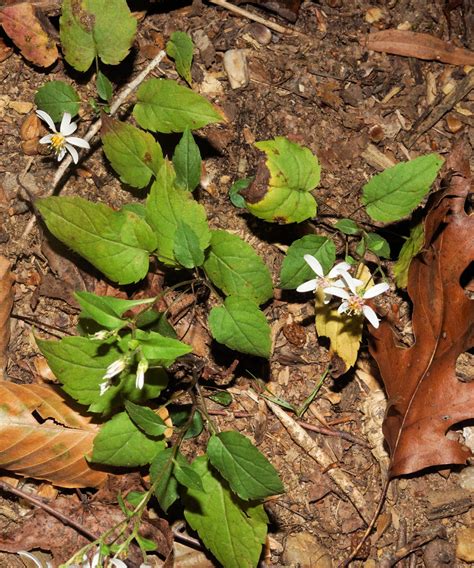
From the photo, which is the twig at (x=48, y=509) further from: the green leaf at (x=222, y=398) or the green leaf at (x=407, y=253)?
the green leaf at (x=407, y=253)

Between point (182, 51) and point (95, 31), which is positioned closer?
point (95, 31)

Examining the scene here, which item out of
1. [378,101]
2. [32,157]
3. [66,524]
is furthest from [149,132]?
[66,524]

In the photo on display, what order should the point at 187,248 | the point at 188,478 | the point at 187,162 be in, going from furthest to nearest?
the point at 187,162, the point at 187,248, the point at 188,478

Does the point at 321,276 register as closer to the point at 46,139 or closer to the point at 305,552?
the point at 305,552

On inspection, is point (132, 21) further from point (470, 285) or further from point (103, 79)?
point (470, 285)

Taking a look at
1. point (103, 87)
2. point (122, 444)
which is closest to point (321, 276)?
point (122, 444)

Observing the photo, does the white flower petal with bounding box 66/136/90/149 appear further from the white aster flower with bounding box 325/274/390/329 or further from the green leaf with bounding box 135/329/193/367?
the white aster flower with bounding box 325/274/390/329

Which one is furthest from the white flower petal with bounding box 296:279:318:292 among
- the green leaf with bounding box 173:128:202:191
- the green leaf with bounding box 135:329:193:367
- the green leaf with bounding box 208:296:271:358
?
the green leaf with bounding box 135:329:193:367

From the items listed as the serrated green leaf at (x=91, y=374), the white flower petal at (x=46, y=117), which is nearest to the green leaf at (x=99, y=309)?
the serrated green leaf at (x=91, y=374)
